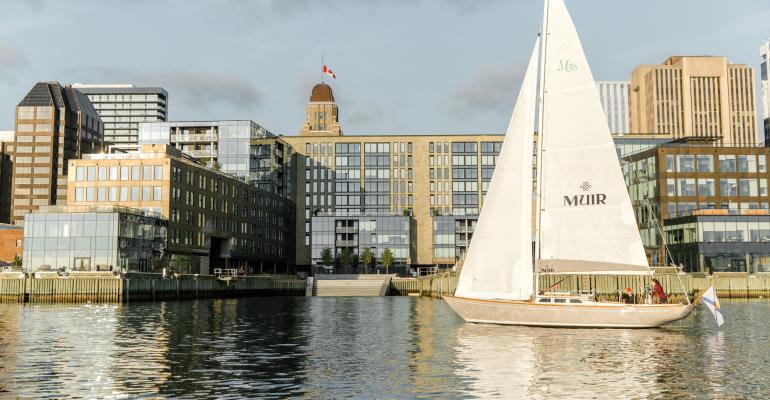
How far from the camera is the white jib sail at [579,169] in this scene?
4469 cm

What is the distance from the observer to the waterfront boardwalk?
8712 centimetres

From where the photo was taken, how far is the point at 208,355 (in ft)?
110

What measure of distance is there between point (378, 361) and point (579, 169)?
19.5 meters

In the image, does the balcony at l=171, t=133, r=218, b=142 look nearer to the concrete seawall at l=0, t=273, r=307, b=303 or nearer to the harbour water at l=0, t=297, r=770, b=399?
the concrete seawall at l=0, t=273, r=307, b=303

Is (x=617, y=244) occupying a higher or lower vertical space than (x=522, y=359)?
higher

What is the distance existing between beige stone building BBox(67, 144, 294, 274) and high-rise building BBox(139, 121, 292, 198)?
1025 centimetres

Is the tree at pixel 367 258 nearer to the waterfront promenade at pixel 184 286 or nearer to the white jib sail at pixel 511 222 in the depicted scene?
the waterfront promenade at pixel 184 286

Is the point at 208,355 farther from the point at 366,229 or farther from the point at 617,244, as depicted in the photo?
the point at 366,229

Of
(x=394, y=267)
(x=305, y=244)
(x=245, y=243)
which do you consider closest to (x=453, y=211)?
(x=394, y=267)

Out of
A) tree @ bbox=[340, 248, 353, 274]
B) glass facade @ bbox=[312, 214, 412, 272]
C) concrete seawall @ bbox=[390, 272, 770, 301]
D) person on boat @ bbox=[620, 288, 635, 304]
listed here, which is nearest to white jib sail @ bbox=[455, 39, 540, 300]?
person on boat @ bbox=[620, 288, 635, 304]

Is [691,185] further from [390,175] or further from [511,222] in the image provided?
[511,222]

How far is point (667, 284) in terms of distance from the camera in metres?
90.1

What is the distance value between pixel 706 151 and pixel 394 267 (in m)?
67.0

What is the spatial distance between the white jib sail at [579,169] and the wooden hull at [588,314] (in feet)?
8.83
